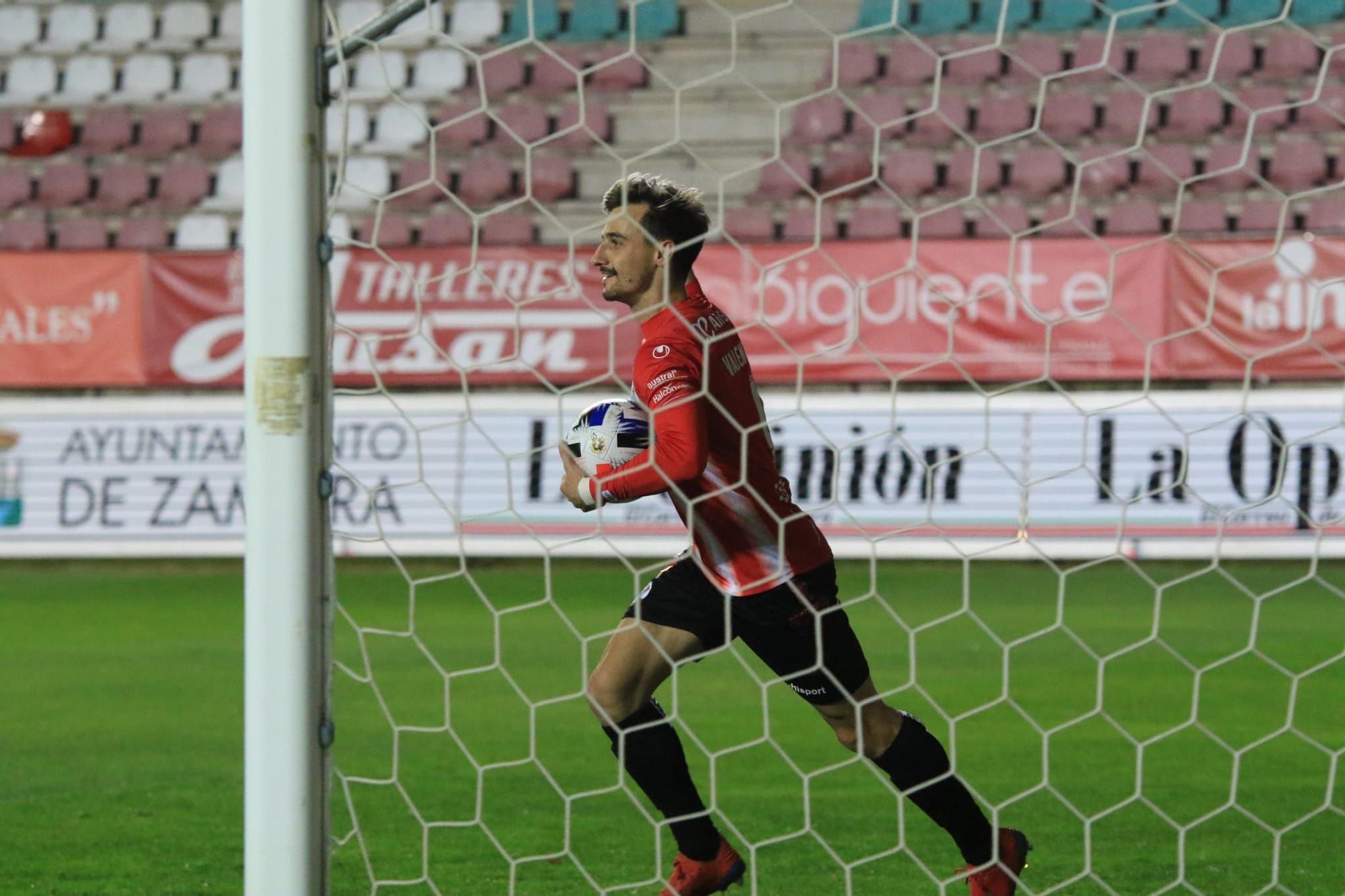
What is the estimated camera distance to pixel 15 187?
1446cm

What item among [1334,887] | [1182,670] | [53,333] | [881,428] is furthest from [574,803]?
[53,333]

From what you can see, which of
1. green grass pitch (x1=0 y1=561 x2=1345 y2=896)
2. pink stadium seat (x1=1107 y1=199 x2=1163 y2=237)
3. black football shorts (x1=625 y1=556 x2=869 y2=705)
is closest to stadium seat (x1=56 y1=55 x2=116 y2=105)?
green grass pitch (x1=0 y1=561 x2=1345 y2=896)

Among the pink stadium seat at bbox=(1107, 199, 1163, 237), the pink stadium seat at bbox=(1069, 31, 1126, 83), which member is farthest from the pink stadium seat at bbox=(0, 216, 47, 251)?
the pink stadium seat at bbox=(1107, 199, 1163, 237)

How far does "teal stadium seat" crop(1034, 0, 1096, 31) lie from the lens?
13867 millimetres

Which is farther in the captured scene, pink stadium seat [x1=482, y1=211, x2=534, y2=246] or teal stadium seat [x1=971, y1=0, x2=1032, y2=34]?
teal stadium seat [x1=971, y1=0, x2=1032, y2=34]

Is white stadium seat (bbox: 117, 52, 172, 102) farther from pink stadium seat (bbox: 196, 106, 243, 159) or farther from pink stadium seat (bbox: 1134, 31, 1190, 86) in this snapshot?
pink stadium seat (bbox: 1134, 31, 1190, 86)

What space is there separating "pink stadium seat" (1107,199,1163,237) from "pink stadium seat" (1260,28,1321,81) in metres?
1.72

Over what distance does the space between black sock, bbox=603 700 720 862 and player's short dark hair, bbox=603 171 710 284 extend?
876 mm

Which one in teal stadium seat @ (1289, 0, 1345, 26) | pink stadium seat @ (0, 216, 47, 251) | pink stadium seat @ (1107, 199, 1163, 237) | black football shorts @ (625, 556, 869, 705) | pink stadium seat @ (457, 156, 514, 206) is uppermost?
black football shorts @ (625, 556, 869, 705)

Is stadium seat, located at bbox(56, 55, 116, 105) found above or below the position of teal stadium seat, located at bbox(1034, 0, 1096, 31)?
below

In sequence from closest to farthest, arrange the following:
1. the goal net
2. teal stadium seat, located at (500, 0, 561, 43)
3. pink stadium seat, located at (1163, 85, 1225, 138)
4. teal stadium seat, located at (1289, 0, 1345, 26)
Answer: the goal net < pink stadium seat, located at (1163, 85, 1225, 138) < teal stadium seat, located at (1289, 0, 1345, 26) < teal stadium seat, located at (500, 0, 561, 43)

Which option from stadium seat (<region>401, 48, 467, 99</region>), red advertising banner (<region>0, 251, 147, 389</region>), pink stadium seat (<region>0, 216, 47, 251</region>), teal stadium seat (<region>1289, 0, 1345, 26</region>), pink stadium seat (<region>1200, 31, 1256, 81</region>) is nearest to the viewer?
red advertising banner (<region>0, 251, 147, 389</region>)

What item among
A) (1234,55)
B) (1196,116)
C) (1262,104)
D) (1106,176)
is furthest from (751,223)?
(1234,55)

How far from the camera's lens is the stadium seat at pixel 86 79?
15.2 meters
